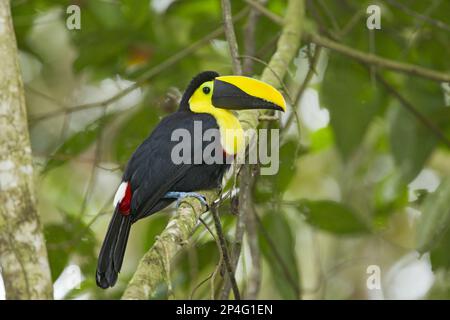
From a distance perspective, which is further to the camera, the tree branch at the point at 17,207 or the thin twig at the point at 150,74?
the thin twig at the point at 150,74

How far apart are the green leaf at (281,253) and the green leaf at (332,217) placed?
12 centimetres

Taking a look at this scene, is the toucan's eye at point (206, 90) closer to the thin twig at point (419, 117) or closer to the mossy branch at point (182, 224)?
the mossy branch at point (182, 224)

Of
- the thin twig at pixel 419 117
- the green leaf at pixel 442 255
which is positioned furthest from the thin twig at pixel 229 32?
the green leaf at pixel 442 255

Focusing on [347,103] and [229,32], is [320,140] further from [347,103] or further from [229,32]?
[229,32]

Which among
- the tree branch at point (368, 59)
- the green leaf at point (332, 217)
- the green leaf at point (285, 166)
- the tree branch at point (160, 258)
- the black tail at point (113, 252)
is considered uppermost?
the tree branch at point (368, 59)

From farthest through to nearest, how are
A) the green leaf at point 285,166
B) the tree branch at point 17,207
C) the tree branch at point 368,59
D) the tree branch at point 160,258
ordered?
the green leaf at point 285,166
the tree branch at point 368,59
the tree branch at point 160,258
the tree branch at point 17,207

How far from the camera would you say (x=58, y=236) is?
3.93m

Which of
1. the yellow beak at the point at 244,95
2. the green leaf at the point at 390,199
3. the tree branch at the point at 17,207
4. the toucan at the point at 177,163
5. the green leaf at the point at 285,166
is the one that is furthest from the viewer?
the green leaf at the point at 390,199

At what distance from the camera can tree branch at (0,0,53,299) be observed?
182cm

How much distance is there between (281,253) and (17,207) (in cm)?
227

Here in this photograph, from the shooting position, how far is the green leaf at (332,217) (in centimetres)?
401

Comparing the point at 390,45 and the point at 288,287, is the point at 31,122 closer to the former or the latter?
the point at 288,287

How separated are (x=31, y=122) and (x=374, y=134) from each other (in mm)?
2706

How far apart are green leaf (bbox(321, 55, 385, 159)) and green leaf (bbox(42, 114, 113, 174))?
116 cm
